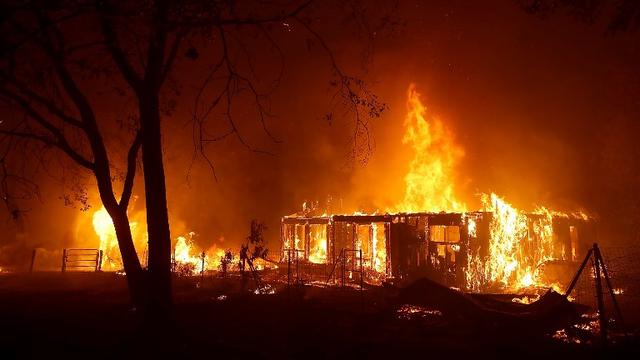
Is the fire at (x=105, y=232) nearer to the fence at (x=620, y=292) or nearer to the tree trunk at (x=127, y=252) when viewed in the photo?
the tree trunk at (x=127, y=252)

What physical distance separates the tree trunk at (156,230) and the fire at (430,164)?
93.5 ft

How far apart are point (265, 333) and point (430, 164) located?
29.7m

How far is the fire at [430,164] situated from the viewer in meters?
36.3

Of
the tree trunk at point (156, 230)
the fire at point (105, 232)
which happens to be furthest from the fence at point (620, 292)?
the fire at point (105, 232)

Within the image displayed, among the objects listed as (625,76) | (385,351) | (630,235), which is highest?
(625,76)

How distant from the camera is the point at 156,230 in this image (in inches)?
366

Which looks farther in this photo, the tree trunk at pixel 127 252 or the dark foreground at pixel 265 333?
the tree trunk at pixel 127 252

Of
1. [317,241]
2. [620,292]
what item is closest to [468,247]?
[620,292]

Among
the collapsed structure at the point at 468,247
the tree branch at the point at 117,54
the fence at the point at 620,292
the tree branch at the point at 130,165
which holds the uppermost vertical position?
the tree branch at the point at 117,54

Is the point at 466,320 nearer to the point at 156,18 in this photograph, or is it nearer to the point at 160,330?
the point at 160,330

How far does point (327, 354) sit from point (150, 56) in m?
7.72

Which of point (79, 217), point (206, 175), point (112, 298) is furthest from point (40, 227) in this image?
point (112, 298)

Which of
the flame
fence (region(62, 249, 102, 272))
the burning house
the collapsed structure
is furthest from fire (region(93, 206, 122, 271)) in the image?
the collapsed structure

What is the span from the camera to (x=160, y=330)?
30.6 ft
